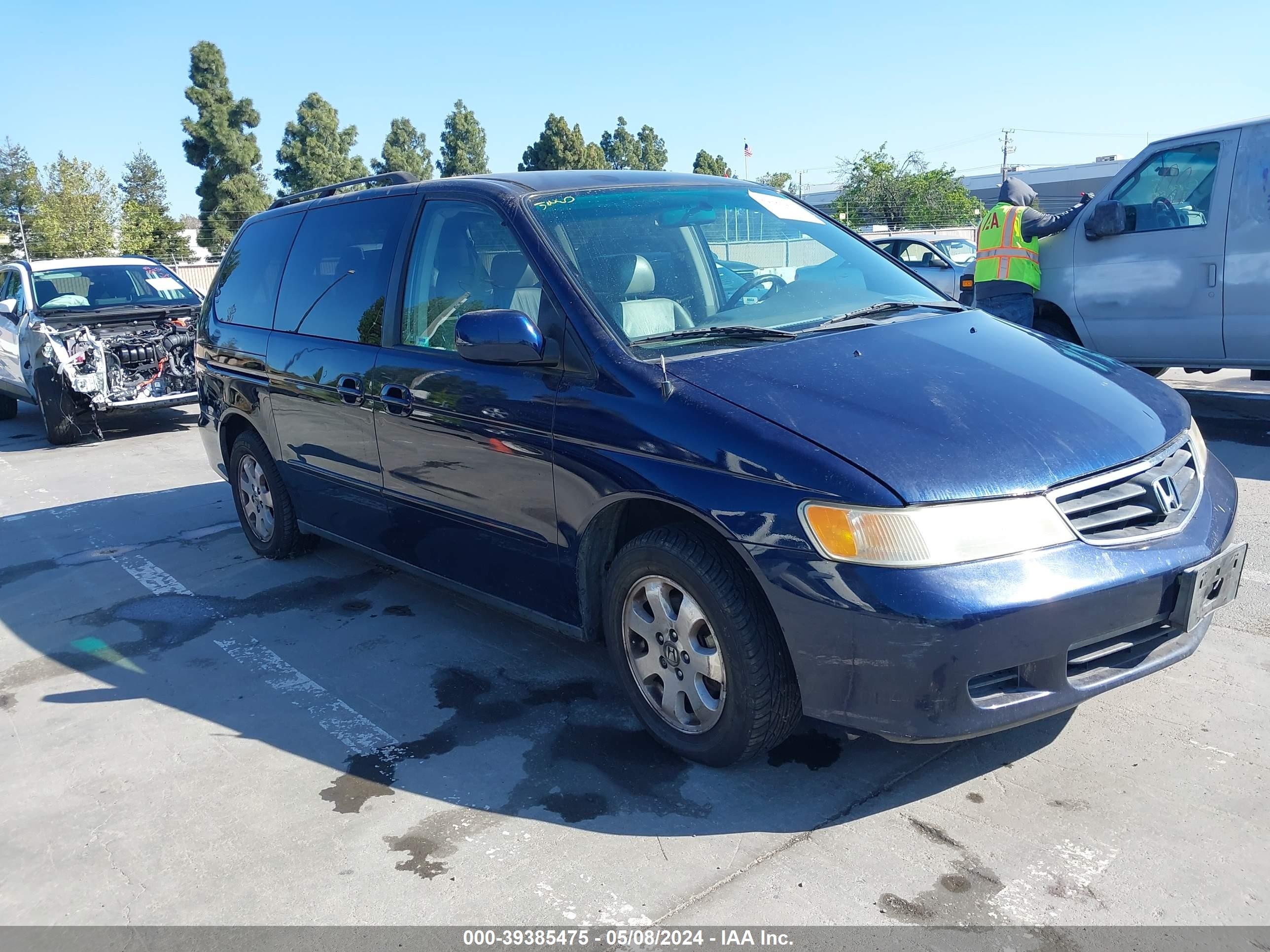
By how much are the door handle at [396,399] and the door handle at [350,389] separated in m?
0.18

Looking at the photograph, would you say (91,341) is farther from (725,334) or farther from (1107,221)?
(1107,221)

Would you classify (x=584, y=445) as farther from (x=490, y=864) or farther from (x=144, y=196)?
(x=144, y=196)

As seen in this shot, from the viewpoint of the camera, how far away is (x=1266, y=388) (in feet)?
27.7

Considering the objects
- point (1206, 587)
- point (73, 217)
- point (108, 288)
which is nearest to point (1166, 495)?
point (1206, 587)

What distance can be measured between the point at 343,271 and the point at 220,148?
43.3 meters

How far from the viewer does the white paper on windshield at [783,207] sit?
430cm

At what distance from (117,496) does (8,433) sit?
5.06 metres

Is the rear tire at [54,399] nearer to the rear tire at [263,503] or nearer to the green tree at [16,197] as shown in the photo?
the rear tire at [263,503]

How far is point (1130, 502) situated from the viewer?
279 cm

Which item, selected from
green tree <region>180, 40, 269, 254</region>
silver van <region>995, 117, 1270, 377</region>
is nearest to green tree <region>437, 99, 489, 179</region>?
green tree <region>180, 40, 269, 254</region>

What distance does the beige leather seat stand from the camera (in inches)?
132

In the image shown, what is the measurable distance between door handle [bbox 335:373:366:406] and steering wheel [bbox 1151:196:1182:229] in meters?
5.64

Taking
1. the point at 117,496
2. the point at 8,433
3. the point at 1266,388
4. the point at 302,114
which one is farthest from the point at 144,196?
the point at 1266,388

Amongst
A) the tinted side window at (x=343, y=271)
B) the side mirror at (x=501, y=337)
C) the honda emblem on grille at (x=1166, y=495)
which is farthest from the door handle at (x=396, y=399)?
the honda emblem on grille at (x=1166, y=495)
